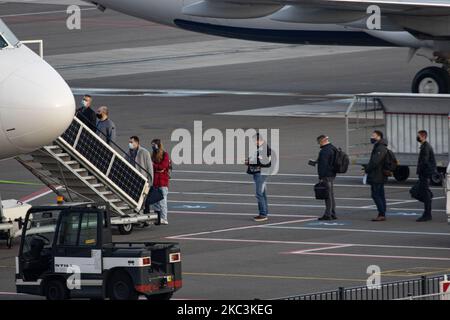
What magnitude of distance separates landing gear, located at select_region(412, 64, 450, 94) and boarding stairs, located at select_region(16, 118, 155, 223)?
18.3m

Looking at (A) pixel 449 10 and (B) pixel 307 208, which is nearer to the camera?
(B) pixel 307 208

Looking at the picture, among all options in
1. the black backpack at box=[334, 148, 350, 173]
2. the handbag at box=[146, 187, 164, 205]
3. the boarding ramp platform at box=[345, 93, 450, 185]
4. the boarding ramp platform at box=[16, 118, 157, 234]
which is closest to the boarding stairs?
the boarding ramp platform at box=[16, 118, 157, 234]

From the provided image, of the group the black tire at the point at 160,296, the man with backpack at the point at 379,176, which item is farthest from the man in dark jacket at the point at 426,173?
the black tire at the point at 160,296

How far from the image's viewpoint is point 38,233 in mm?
22703

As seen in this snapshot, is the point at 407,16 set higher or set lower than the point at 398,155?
higher

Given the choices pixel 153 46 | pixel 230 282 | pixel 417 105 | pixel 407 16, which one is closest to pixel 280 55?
pixel 153 46

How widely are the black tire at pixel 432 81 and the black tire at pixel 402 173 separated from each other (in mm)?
10587

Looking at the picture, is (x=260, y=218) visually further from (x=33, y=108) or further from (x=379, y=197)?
(x=33, y=108)

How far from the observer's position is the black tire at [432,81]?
45156 mm

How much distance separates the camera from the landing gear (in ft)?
148

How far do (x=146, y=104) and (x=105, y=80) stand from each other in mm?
7948

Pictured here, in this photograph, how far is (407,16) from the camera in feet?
144

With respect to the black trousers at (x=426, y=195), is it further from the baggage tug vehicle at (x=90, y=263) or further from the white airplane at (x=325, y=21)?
the white airplane at (x=325, y=21)
